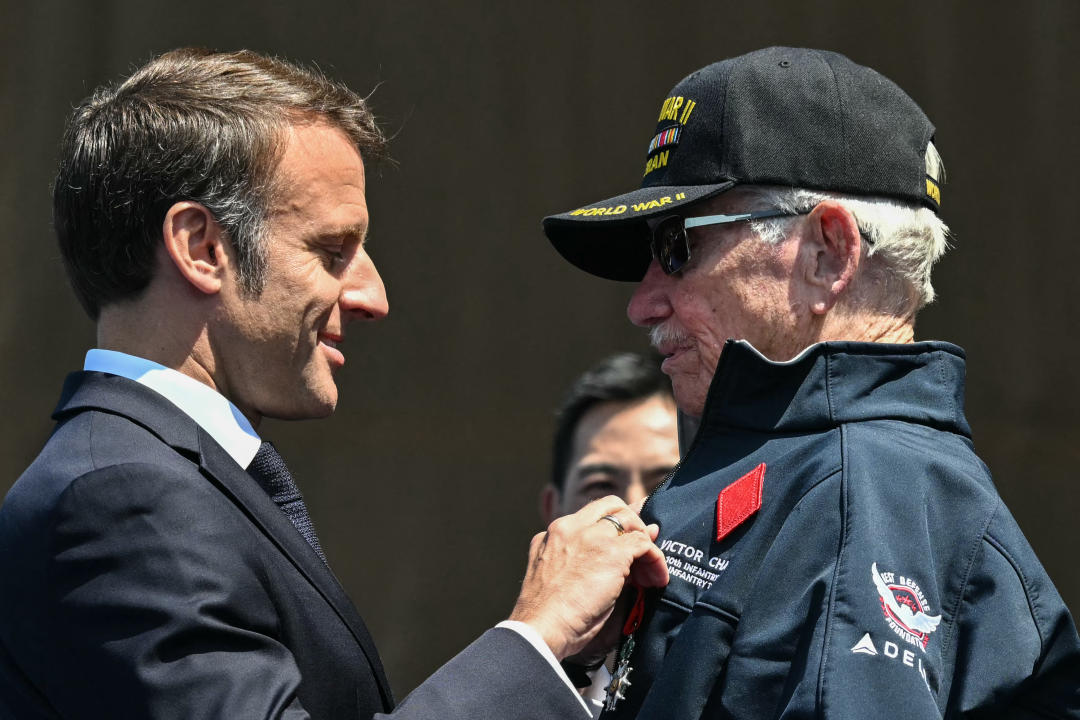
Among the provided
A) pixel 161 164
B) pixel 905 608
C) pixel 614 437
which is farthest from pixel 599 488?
pixel 905 608

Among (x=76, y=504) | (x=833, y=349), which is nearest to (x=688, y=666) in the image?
(x=833, y=349)

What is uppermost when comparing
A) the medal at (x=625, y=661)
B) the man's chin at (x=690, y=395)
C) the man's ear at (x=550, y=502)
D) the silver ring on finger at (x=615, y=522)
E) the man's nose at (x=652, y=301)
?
the man's nose at (x=652, y=301)

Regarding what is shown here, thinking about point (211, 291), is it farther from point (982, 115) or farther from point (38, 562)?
point (982, 115)

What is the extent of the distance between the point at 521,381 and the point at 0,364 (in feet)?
6.03

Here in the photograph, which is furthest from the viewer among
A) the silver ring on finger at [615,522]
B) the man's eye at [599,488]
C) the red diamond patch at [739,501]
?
the man's eye at [599,488]

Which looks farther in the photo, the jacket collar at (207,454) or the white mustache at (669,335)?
the white mustache at (669,335)

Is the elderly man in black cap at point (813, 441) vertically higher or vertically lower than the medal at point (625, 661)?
higher

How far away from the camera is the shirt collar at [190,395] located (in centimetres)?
210

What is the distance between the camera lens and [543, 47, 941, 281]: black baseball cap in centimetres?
213

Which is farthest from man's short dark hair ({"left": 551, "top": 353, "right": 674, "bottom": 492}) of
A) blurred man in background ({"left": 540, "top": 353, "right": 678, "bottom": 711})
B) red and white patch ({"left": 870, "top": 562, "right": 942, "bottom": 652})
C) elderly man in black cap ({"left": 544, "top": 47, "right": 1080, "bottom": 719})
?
red and white patch ({"left": 870, "top": 562, "right": 942, "bottom": 652})

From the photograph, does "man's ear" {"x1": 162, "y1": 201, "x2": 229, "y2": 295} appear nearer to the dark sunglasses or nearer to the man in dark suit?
the man in dark suit

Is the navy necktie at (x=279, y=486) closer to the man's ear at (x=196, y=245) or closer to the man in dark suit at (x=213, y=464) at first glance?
Answer: the man in dark suit at (x=213, y=464)

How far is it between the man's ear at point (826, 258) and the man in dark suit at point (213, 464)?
49 cm

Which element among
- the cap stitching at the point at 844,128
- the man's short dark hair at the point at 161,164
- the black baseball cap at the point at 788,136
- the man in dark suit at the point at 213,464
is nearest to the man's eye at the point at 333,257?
the man in dark suit at the point at 213,464
